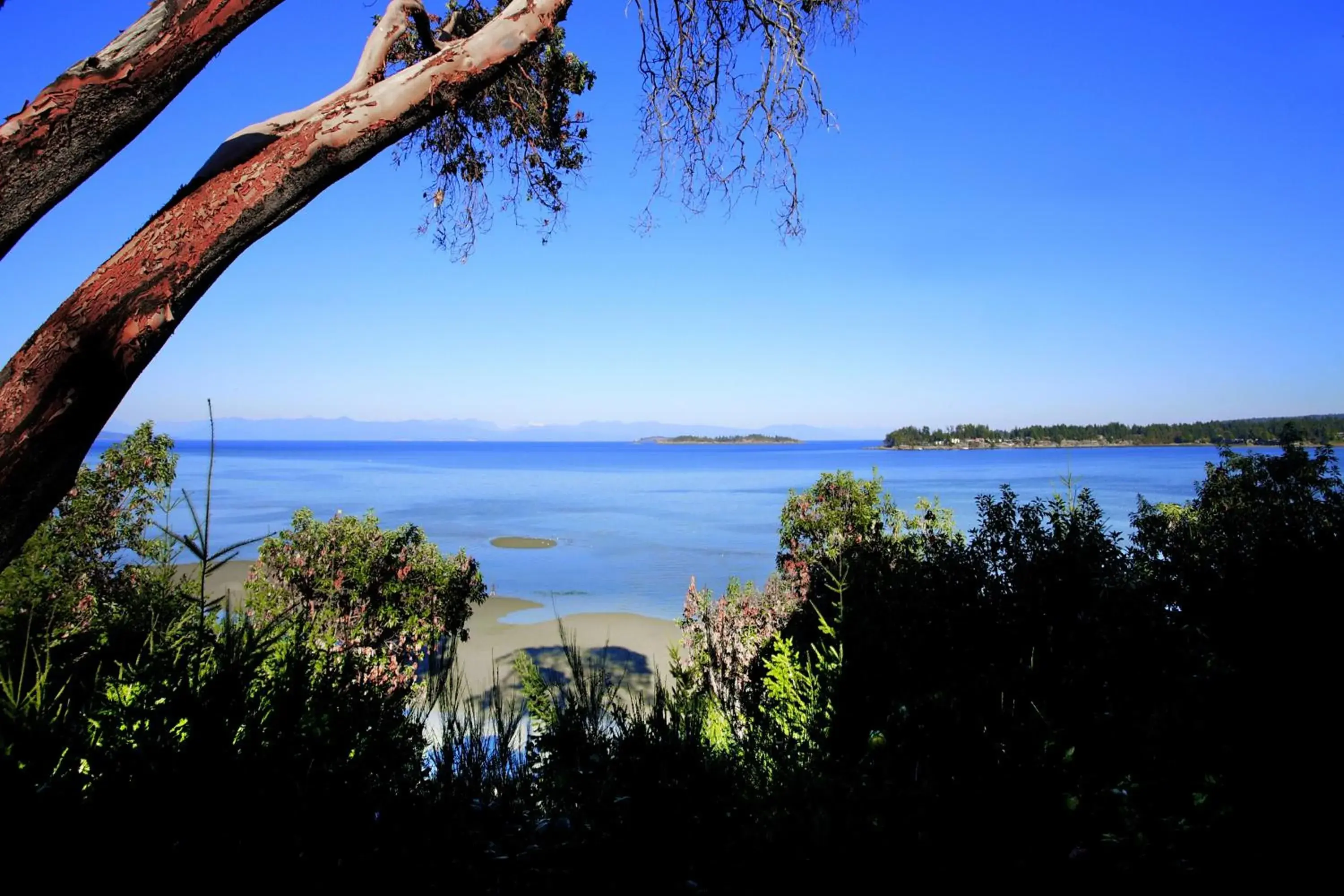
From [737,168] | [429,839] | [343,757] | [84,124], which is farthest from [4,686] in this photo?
[737,168]

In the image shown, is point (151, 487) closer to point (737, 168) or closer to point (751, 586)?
point (751, 586)

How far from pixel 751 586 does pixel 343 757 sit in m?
6.23

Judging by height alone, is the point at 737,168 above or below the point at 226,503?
above

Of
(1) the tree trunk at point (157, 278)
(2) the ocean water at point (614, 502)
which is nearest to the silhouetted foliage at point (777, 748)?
(1) the tree trunk at point (157, 278)

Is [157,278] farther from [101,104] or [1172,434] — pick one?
[1172,434]

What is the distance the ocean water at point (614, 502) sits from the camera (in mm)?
23469

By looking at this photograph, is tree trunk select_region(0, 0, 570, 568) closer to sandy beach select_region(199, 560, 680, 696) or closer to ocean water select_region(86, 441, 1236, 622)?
ocean water select_region(86, 441, 1236, 622)

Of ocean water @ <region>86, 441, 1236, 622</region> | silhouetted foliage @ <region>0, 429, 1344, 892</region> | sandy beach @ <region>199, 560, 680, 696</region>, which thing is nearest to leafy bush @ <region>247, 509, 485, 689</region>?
ocean water @ <region>86, 441, 1236, 622</region>

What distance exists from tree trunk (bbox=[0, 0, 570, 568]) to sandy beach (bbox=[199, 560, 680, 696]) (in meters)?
9.51

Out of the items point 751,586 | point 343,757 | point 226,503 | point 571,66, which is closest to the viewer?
point 343,757

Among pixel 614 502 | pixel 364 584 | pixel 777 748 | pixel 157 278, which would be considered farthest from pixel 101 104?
pixel 614 502

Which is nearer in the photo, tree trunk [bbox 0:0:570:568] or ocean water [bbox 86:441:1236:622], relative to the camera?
tree trunk [bbox 0:0:570:568]

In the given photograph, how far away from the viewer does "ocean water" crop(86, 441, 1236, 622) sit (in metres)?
23.5

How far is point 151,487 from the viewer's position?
29.8 ft
